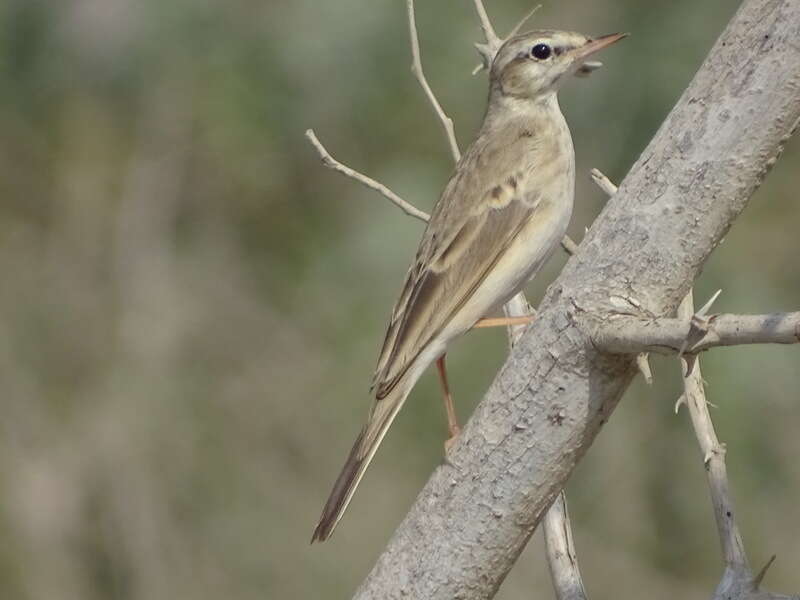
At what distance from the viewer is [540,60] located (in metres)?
5.80

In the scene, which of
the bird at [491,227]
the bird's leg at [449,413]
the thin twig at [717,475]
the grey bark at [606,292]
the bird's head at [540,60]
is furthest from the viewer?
the bird's head at [540,60]

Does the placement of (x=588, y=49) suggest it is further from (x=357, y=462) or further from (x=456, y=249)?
(x=357, y=462)

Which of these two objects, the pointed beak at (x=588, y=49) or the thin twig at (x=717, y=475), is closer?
the thin twig at (x=717, y=475)

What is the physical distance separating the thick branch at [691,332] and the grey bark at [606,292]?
8 centimetres

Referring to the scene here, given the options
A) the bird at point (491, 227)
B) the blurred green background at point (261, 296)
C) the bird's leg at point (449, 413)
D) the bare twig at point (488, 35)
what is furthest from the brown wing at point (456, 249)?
the blurred green background at point (261, 296)

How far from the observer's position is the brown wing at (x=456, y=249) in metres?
4.86

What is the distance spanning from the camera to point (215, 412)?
9984 millimetres

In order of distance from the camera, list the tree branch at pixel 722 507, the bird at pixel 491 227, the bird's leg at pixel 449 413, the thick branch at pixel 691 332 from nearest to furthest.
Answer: the thick branch at pixel 691 332, the tree branch at pixel 722 507, the bird's leg at pixel 449 413, the bird at pixel 491 227

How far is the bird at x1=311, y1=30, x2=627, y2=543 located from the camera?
4719 millimetres

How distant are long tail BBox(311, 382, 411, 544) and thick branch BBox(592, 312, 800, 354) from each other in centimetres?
115

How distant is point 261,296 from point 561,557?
239 inches

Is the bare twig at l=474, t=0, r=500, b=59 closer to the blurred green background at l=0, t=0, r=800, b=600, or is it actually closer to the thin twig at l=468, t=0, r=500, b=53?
the thin twig at l=468, t=0, r=500, b=53

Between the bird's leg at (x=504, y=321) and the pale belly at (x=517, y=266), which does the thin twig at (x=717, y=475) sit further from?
the pale belly at (x=517, y=266)

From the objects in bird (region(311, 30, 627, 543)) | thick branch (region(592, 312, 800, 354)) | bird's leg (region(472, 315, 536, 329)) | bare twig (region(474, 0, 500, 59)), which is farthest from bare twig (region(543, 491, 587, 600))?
bare twig (region(474, 0, 500, 59))
